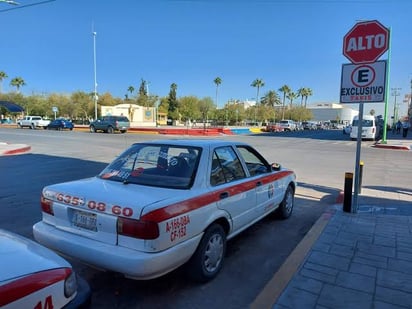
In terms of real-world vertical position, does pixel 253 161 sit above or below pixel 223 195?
above

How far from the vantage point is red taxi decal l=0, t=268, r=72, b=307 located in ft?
5.71

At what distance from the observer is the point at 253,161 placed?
5.20 metres

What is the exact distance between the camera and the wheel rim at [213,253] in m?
3.59

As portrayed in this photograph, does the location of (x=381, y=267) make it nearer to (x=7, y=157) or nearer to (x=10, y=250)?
(x=10, y=250)

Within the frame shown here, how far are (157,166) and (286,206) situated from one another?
2.82 meters

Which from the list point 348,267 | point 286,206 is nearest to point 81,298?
point 348,267

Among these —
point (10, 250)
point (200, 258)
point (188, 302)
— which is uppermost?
point (10, 250)

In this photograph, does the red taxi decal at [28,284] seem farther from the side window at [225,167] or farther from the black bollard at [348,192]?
the black bollard at [348,192]

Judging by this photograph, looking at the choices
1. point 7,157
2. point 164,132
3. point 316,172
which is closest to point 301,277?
point 316,172

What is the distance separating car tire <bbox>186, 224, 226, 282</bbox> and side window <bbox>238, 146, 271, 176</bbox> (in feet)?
3.95

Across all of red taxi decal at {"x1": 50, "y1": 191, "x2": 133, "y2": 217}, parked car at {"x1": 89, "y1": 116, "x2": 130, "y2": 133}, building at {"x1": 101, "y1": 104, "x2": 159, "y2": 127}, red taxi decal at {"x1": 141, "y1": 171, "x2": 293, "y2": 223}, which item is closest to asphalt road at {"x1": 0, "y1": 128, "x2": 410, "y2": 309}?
red taxi decal at {"x1": 50, "y1": 191, "x2": 133, "y2": 217}

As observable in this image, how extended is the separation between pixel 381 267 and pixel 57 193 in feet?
12.4

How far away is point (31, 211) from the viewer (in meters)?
6.05

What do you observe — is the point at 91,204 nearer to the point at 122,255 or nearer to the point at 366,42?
the point at 122,255
